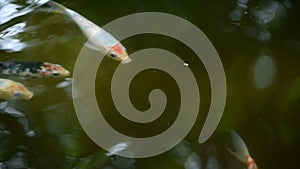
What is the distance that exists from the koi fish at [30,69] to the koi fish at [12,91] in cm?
6

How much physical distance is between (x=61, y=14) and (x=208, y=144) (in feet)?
2.85

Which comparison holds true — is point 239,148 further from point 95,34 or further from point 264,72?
point 95,34

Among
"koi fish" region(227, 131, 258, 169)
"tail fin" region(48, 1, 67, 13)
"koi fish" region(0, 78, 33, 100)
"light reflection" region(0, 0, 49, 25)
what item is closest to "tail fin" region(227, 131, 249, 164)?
"koi fish" region(227, 131, 258, 169)

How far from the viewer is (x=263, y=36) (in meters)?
2.02

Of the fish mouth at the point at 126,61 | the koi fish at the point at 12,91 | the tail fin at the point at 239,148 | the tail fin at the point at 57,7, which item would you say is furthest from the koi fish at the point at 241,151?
the tail fin at the point at 57,7

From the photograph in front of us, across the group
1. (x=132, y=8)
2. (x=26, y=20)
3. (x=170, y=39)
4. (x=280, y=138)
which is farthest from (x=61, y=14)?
(x=280, y=138)

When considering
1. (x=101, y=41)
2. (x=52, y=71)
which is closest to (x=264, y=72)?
(x=101, y=41)

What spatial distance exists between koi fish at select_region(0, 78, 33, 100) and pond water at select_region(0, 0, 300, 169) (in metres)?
0.03

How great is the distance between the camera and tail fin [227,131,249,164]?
5.35 feet

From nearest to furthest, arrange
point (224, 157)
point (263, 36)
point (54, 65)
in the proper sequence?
point (224, 157) < point (54, 65) < point (263, 36)

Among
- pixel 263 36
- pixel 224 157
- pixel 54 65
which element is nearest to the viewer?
pixel 224 157

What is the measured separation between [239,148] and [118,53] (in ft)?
1.94

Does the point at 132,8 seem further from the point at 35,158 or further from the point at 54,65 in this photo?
the point at 35,158

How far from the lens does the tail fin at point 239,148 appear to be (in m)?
1.63
